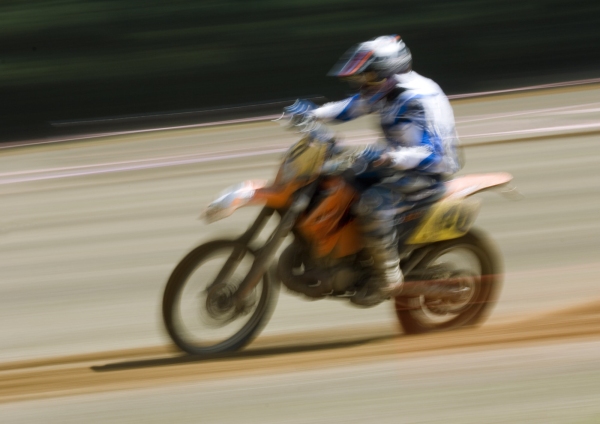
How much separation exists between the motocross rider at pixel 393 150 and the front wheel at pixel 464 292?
0.89 ft

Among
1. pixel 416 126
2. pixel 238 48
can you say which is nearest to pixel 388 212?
pixel 416 126

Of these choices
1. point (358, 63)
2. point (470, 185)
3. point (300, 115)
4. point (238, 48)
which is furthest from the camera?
point (238, 48)

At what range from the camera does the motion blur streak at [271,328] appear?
4.88 metres

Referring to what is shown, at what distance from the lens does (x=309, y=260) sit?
5773 mm

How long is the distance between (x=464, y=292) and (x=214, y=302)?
1453mm

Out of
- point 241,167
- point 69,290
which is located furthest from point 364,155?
point 241,167

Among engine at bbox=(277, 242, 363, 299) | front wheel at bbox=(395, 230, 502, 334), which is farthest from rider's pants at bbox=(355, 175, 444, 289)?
front wheel at bbox=(395, 230, 502, 334)

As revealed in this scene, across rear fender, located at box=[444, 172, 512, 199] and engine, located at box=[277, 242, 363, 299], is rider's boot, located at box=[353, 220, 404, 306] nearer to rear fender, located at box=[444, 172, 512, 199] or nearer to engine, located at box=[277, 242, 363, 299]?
engine, located at box=[277, 242, 363, 299]

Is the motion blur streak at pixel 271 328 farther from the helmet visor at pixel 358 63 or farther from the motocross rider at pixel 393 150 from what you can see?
the helmet visor at pixel 358 63

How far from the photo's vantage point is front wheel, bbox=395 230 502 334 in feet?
19.6

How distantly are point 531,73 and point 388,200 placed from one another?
473 inches

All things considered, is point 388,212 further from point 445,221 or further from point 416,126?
point 416,126

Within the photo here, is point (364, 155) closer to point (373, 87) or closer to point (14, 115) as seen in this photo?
point (373, 87)

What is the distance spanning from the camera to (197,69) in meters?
16.7
